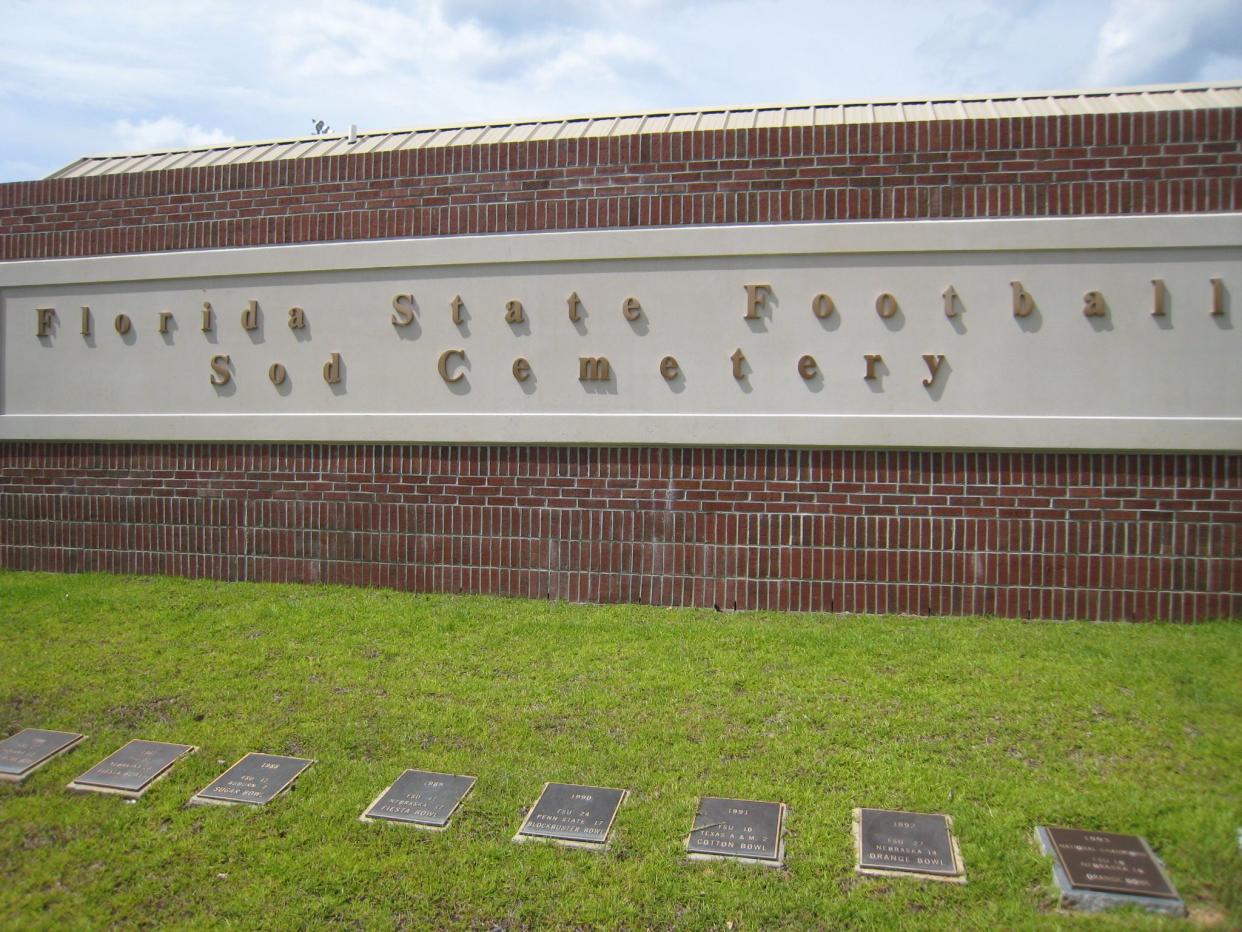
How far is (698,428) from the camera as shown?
20.8 feet

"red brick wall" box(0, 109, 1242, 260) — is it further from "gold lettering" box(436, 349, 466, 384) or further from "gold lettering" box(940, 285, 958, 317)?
"gold lettering" box(436, 349, 466, 384)

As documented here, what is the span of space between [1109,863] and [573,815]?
189cm

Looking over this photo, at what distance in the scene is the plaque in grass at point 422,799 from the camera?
3633 millimetres

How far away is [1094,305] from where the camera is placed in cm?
589

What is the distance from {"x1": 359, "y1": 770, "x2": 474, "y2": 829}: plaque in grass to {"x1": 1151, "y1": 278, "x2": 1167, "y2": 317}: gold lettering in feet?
16.3

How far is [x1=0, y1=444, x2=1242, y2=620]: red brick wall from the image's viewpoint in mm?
5867

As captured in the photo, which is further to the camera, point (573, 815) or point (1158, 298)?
point (1158, 298)

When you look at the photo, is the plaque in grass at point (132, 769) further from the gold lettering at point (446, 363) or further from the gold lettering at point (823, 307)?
the gold lettering at point (823, 307)

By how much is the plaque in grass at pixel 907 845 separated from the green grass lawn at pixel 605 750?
0.06 metres

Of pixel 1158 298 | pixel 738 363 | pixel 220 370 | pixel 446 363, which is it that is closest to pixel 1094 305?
pixel 1158 298

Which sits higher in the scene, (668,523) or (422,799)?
(668,523)

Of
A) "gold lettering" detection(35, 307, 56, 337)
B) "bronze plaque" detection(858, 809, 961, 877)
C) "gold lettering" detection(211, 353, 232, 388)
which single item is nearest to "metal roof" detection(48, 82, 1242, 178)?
"gold lettering" detection(35, 307, 56, 337)

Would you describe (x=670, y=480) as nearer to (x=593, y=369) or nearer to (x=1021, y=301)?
(x=593, y=369)

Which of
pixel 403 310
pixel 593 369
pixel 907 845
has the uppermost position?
pixel 403 310
